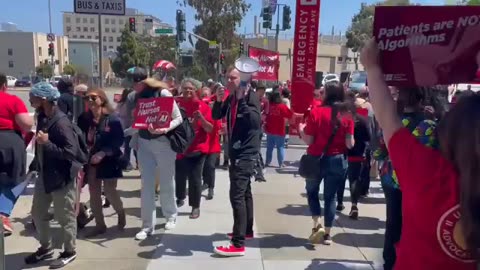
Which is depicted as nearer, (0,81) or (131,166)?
(0,81)

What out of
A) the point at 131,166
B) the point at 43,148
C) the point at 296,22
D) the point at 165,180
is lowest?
the point at 131,166

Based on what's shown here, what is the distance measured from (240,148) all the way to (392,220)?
161cm

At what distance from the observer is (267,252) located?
5.05 m

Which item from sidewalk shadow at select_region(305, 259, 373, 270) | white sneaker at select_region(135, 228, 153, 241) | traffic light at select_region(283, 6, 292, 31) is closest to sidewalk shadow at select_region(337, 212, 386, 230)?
sidewalk shadow at select_region(305, 259, 373, 270)

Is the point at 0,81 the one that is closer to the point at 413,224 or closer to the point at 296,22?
Result: the point at 296,22

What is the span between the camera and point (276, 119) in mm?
9836

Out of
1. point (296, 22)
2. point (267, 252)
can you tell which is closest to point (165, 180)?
point (267, 252)

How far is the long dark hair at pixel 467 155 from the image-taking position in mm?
1386

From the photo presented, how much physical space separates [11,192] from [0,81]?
1.26 m

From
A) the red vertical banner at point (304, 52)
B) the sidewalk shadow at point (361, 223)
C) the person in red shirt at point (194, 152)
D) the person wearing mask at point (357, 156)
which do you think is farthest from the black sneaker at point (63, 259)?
the person wearing mask at point (357, 156)

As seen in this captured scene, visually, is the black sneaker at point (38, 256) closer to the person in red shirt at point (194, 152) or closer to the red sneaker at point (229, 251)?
the red sneaker at point (229, 251)

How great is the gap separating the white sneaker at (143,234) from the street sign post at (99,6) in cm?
359

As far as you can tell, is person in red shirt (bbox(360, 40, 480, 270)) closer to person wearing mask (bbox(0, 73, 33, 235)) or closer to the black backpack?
the black backpack

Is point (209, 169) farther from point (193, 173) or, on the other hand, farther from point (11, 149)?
point (11, 149)
